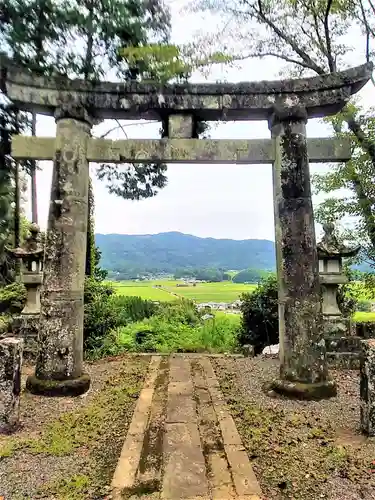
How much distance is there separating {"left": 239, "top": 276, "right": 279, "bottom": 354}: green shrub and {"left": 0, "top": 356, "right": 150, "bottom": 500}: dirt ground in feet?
14.4

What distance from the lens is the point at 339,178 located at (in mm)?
10602

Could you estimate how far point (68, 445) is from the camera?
3.89m

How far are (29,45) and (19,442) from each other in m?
7.01

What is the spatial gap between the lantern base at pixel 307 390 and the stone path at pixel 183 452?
95 cm

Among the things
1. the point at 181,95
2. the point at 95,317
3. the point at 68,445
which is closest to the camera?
the point at 68,445

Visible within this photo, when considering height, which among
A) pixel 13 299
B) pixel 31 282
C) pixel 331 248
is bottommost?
pixel 13 299

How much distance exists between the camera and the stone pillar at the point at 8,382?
4.11 m

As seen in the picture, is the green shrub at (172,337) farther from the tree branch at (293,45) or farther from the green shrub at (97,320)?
the tree branch at (293,45)

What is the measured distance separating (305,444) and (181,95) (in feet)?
16.8

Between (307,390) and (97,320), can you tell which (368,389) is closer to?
(307,390)

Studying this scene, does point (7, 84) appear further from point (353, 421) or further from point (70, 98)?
point (353, 421)

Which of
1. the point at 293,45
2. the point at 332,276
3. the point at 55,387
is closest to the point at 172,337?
the point at 332,276

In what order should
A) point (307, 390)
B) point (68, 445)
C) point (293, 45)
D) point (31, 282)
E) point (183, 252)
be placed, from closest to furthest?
1. point (68, 445)
2. point (307, 390)
3. point (31, 282)
4. point (293, 45)
5. point (183, 252)

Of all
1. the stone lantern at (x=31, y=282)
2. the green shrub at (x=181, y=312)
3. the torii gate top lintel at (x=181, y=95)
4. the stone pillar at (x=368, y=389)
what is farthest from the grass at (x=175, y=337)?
the stone pillar at (x=368, y=389)
